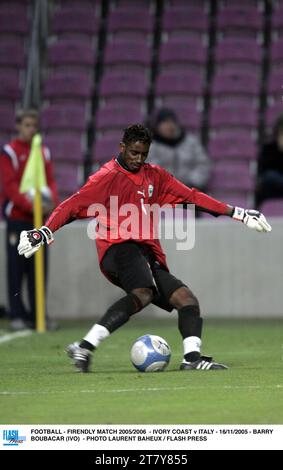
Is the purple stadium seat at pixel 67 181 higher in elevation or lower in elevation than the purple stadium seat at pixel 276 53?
lower

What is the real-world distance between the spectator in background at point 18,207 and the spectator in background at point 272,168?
2.93m

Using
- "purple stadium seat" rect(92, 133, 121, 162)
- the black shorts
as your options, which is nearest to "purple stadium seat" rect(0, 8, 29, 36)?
"purple stadium seat" rect(92, 133, 121, 162)

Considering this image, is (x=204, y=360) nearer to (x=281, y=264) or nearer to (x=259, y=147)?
(x=281, y=264)

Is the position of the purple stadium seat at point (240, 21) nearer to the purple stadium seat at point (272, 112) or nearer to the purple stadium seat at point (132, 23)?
the purple stadium seat at point (132, 23)

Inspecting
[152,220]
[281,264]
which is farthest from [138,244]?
[281,264]

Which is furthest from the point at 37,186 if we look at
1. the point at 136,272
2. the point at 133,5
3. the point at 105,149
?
the point at 133,5

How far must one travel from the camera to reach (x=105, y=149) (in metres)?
17.1

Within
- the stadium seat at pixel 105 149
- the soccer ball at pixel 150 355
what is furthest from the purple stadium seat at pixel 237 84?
the soccer ball at pixel 150 355

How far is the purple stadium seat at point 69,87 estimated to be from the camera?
18125mm

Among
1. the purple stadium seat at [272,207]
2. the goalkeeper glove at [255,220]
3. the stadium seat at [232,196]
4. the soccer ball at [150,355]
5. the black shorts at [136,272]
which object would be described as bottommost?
the soccer ball at [150,355]

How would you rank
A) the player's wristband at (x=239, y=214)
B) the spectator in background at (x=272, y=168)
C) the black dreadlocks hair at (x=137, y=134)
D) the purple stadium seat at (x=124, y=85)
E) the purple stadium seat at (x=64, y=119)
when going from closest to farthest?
the black dreadlocks hair at (x=137, y=134), the player's wristband at (x=239, y=214), the spectator in background at (x=272, y=168), the purple stadium seat at (x=64, y=119), the purple stadium seat at (x=124, y=85)

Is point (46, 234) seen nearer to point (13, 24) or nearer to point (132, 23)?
point (132, 23)

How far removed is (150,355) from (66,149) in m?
8.59

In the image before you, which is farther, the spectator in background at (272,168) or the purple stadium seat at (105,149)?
the purple stadium seat at (105,149)
